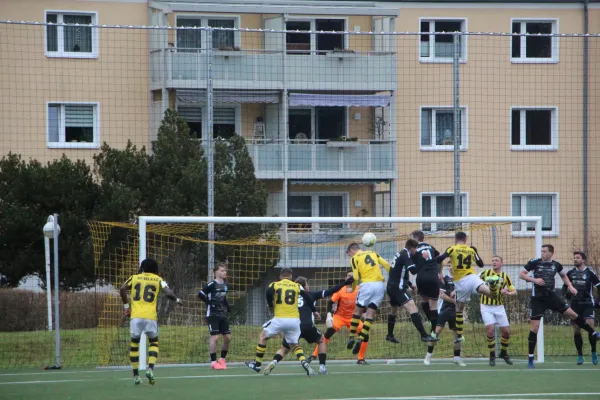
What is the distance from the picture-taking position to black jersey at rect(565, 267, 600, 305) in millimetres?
19188

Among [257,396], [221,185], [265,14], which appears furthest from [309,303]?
[265,14]

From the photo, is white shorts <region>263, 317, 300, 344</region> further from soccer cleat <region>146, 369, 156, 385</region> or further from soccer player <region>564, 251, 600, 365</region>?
soccer player <region>564, 251, 600, 365</region>

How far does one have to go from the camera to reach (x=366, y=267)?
18547mm

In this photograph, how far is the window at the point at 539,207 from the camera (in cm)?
3066

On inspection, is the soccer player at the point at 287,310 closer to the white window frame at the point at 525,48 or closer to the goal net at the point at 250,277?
the goal net at the point at 250,277

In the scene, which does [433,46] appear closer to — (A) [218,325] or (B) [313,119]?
(B) [313,119]

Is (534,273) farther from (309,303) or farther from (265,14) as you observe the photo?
(265,14)

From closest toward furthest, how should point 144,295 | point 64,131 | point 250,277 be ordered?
point 144,295 < point 250,277 < point 64,131

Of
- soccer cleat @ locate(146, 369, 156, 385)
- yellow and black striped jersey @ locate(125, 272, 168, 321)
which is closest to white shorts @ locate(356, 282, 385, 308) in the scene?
yellow and black striped jersey @ locate(125, 272, 168, 321)

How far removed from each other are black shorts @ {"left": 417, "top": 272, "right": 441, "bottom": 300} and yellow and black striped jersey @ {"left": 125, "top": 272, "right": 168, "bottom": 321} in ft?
15.4

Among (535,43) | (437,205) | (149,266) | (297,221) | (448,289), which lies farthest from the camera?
(535,43)

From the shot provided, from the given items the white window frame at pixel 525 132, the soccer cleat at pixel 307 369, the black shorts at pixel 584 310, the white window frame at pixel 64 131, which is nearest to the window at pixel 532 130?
the white window frame at pixel 525 132

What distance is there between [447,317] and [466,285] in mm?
617

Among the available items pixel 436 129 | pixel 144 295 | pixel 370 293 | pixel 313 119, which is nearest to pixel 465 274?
pixel 370 293
